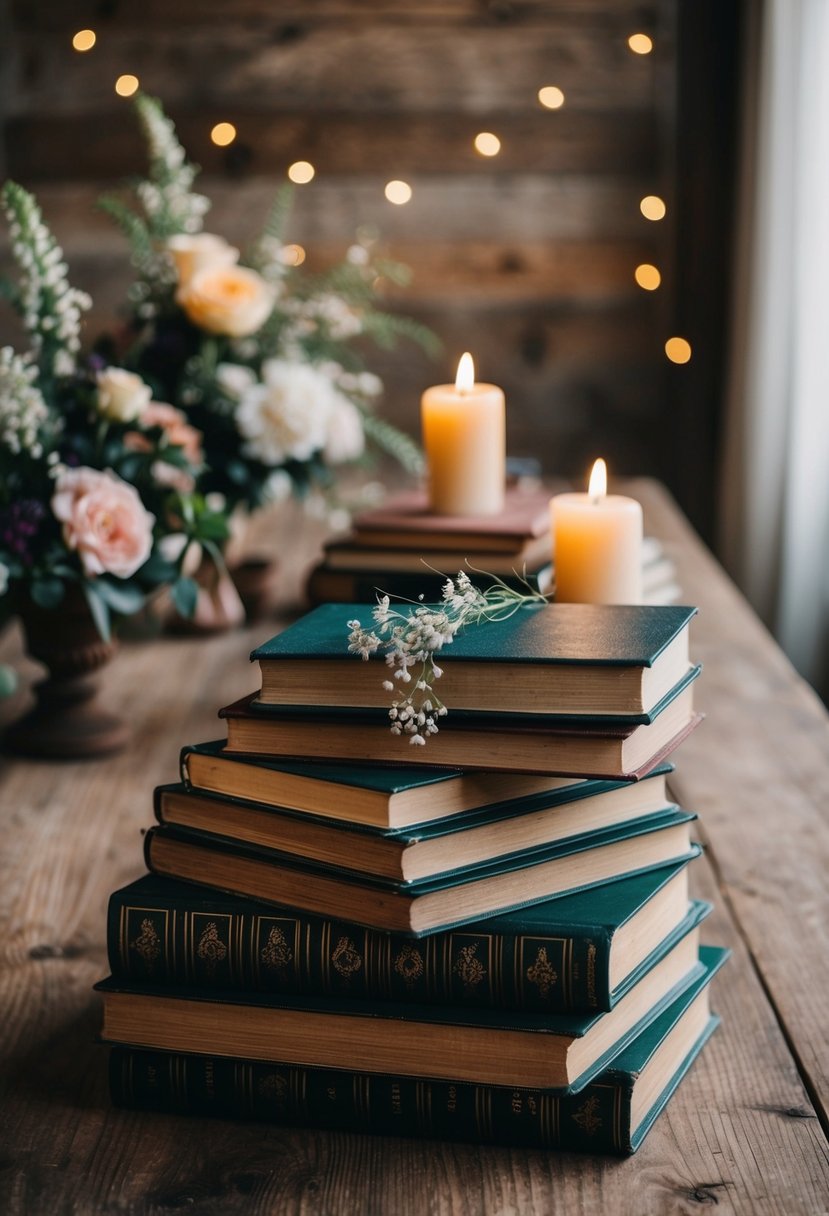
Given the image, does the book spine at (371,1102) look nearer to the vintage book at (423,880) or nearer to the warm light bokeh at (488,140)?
the vintage book at (423,880)

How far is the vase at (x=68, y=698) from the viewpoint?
1.30 metres

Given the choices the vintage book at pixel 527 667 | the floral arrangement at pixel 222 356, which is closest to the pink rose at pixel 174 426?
the floral arrangement at pixel 222 356

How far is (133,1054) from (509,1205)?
23 cm

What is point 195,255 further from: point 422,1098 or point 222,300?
point 422,1098

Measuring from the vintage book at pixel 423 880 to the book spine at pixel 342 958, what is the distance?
12 millimetres

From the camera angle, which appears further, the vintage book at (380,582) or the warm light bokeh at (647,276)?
the warm light bokeh at (647,276)

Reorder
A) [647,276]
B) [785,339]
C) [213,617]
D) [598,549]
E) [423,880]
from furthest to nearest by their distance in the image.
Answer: [647,276]
[785,339]
[213,617]
[598,549]
[423,880]

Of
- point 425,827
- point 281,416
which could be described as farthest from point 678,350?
point 425,827

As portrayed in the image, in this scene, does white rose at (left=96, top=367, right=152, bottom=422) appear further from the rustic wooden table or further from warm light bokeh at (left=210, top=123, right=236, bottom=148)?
warm light bokeh at (left=210, top=123, right=236, bottom=148)

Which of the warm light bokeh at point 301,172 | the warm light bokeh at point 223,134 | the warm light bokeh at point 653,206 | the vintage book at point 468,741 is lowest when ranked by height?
the vintage book at point 468,741

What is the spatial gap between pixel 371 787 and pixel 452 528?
608 millimetres

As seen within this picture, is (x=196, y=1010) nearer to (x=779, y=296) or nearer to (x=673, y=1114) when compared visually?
(x=673, y=1114)

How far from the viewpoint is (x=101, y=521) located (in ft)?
3.92

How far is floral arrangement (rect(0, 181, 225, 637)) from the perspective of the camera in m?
1.20
